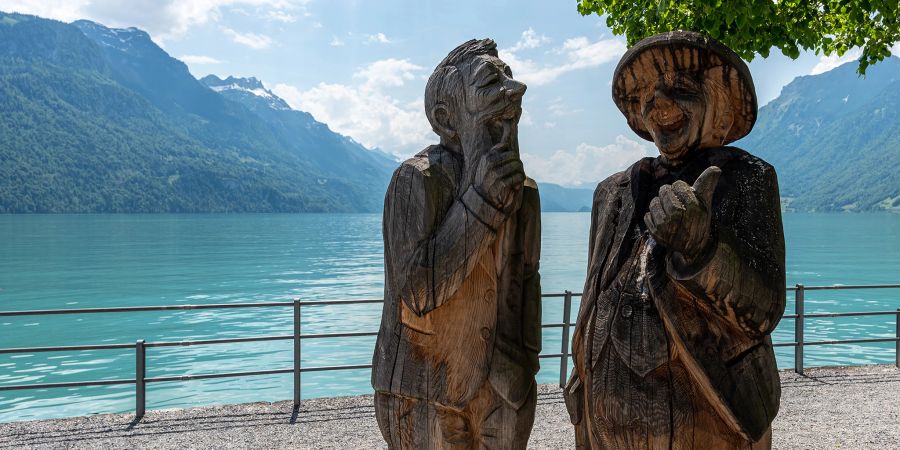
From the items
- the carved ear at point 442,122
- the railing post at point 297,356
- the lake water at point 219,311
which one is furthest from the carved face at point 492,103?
the lake water at point 219,311

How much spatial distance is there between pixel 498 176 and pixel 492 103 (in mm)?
326

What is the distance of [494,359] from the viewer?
10.5ft

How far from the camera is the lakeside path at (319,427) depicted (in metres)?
8.21

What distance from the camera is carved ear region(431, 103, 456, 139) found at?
3.23 m

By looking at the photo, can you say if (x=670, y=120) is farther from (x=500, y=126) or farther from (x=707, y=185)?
(x=500, y=126)

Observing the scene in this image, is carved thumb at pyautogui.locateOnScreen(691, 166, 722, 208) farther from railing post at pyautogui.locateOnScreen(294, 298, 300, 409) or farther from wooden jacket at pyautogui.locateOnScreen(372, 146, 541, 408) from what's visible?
railing post at pyautogui.locateOnScreen(294, 298, 300, 409)

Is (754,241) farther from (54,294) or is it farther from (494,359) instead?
(54,294)

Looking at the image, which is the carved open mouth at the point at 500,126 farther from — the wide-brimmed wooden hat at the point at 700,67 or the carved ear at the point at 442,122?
the wide-brimmed wooden hat at the point at 700,67

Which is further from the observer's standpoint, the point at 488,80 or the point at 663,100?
the point at 488,80

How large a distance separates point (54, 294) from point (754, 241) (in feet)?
151

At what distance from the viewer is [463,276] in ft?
9.90

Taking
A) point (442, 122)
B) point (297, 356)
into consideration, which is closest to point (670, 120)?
point (442, 122)

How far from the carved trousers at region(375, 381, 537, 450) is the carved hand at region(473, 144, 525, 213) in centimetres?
81

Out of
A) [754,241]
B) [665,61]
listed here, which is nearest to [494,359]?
[754,241]
